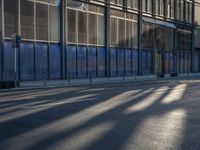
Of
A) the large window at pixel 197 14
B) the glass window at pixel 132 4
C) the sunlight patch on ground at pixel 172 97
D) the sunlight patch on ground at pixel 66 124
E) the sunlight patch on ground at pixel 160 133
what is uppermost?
the large window at pixel 197 14

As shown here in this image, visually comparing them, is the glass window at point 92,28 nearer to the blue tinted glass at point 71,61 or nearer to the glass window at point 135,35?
the blue tinted glass at point 71,61

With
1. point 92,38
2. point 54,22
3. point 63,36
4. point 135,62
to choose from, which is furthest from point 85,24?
point 135,62

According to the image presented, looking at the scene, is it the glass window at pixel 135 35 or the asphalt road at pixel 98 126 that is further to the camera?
the glass window at pixel 135 35

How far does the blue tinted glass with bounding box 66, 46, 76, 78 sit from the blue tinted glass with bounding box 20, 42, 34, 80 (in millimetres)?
4804

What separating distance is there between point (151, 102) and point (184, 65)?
47002 millimetres

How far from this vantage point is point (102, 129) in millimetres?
10695

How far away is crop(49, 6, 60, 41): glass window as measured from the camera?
123ft

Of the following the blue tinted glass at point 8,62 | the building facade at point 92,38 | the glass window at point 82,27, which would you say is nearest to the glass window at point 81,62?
the building facade at point 92,38

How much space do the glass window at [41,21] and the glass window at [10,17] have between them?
254 cm

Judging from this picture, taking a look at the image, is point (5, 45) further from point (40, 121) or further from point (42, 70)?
point (40, 121)

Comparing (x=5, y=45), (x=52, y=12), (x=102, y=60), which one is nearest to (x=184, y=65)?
(x=102, y=60)

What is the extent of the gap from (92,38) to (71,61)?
4120mm

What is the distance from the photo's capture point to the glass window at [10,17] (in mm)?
32844

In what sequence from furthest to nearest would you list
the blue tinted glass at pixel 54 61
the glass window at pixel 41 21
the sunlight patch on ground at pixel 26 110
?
the blue tinted glass at pixel 54 61 → the glass window at pixel 41 21 → the sunlight patch on ground at pixel 26 110
